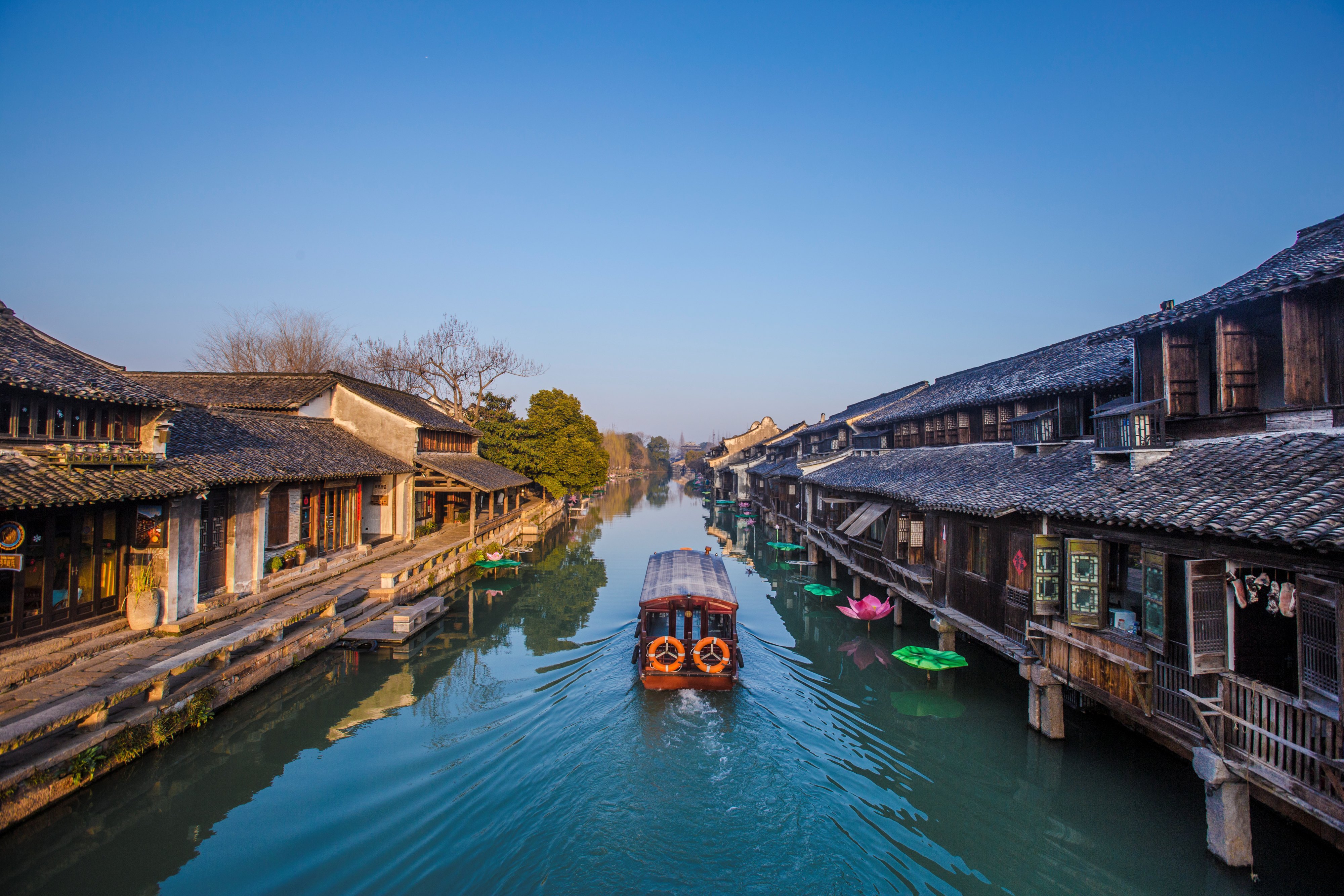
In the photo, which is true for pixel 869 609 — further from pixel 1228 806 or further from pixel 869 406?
pixel 869 406

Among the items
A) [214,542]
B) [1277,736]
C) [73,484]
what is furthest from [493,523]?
[1277,736]

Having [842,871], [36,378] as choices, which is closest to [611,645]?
[842,871]

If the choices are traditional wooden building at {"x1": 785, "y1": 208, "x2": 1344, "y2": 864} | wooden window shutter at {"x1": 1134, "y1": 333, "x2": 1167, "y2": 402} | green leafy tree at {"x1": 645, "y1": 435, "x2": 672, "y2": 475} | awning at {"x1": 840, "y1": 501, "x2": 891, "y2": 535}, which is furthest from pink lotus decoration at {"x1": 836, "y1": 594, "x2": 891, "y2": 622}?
green leafy tree at {"x1": 645, "y1": 435, "x2": 672, "y2": 475}

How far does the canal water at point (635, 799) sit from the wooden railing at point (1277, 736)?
5.54ft

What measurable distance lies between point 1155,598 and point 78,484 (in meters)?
17.1

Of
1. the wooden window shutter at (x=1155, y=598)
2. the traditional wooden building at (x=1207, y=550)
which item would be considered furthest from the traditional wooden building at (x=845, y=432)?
the wooden window shutter at (x=1155, y=598)

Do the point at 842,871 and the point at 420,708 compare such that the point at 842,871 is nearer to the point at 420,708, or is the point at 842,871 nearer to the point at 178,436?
the point at 420,708

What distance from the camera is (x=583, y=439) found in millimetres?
49781

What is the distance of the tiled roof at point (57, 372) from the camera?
1023 cm

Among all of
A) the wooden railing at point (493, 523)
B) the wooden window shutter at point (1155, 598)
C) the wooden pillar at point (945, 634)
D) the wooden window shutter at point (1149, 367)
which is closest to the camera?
the wooden window shutter at point (1155, 598)

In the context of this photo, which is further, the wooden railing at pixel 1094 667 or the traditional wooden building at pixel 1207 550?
the wooden railing at pixel 1094 667

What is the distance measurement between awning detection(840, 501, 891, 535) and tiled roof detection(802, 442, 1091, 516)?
1.87 feet

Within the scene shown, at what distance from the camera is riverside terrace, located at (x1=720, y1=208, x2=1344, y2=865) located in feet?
22.0

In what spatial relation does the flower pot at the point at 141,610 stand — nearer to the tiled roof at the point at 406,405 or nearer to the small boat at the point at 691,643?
the small boat at the point at 691,643
